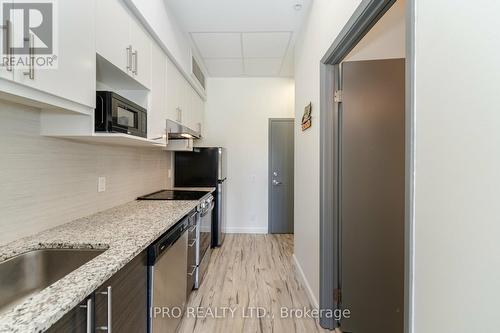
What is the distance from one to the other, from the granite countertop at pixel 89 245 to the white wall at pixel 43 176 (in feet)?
0.24

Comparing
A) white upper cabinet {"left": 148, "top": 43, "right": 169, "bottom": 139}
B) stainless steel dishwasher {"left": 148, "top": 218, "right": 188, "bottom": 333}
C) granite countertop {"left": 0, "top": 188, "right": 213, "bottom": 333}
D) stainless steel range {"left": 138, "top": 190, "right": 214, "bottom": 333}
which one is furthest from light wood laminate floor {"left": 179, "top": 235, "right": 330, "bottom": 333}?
white upper cabinet {"left": 148, "top": 43, "right": 169, "bottom": 139}

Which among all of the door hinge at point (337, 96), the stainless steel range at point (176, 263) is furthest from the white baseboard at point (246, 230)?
the door hinge at point (337, 96)

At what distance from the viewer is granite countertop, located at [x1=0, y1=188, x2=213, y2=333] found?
651 mm

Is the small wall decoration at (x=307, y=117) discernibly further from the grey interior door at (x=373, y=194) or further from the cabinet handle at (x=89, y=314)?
the cabinet handle at (x=89, y=314)

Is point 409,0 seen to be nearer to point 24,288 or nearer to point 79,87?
point 79,87

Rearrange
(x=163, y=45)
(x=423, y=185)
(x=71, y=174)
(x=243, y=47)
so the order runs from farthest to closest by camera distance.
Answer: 1. (x=243, y=47)
2. (x=163, y=45)
3. (x=71, y=174)
4. (x=423, y=185)

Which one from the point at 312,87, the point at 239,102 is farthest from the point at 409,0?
the point at 239,102

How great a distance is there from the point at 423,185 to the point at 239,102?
12.7ft

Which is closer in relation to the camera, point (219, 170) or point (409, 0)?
point (409, 0)

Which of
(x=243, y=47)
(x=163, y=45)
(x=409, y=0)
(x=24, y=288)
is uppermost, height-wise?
(x=243, y=47)

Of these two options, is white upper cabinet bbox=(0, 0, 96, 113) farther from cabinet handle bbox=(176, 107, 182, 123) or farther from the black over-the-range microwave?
cabinet handle bbox=(176, 107, 182, 123)

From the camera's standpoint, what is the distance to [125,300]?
3.59ft

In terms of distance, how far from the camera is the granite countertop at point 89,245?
0.65 meters

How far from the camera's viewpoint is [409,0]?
0.94 metres
